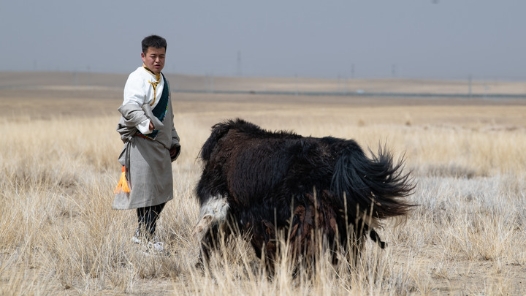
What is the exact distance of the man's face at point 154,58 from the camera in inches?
221

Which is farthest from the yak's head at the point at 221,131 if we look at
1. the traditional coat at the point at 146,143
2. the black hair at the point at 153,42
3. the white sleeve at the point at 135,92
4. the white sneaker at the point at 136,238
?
the white sneaker at the point at 136,238

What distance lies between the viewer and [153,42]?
562cm

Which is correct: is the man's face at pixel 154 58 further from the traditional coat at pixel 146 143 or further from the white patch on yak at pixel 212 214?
the white patch on yak at pixel 212 214

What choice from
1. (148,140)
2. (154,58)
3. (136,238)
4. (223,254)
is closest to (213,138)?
(148,140)

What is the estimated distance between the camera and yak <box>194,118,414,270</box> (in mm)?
4398

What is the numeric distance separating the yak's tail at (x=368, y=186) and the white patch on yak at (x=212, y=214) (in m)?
0.92

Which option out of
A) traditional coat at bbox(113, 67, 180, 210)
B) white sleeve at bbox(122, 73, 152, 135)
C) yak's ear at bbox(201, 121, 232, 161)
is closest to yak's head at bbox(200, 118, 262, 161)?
yak's ear at bbox(201, 121, 232, 161)

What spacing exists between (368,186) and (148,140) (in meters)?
2.13

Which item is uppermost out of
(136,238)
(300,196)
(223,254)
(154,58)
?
(154,58)

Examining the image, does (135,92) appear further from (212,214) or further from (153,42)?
(212,214)

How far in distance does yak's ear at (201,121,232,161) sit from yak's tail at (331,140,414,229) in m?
1.23

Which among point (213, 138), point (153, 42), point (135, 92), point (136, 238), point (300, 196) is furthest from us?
point (136, 238)

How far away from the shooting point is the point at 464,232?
19.9ft

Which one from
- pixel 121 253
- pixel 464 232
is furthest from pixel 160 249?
pixel 464 232
